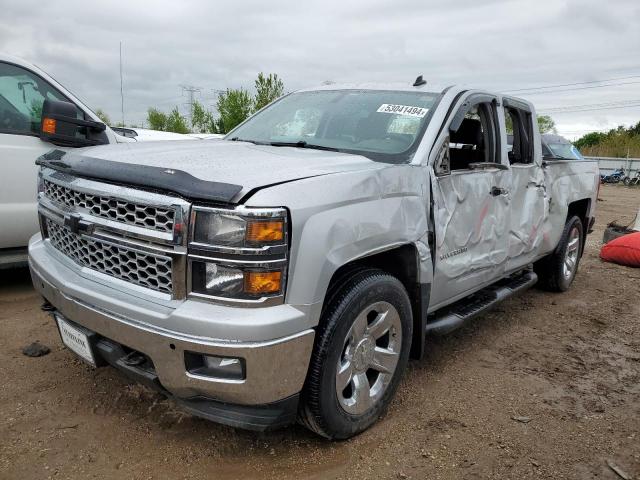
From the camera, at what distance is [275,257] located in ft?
7.14

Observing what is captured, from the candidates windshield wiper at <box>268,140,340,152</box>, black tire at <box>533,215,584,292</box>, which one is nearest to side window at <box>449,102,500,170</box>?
windshield wiper at <box>268,140,340,152</box>

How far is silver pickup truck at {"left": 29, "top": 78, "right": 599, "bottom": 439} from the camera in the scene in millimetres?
2166

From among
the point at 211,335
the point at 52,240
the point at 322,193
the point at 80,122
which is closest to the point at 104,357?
the point at 211,335

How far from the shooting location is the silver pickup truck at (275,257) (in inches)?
85.3

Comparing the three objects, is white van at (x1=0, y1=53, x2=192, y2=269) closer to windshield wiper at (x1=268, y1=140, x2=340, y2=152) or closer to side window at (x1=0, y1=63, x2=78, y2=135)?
side window at (x1=0, y1=63, x2=78, y2=135)

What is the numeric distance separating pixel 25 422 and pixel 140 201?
4.73ft

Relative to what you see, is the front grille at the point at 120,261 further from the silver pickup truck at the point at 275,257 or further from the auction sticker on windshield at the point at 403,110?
the auction sticker on windshield at the point at 403,110

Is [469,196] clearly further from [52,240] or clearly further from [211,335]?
[52,240]

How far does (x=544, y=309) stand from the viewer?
17.6 feet

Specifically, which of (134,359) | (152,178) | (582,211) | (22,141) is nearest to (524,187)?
(582,211)

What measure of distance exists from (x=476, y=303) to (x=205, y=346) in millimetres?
2411

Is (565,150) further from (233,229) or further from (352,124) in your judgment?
(233,229)

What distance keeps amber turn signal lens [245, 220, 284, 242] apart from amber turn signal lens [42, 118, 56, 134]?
294 centimetres

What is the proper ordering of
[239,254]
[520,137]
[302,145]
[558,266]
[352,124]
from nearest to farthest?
1. [239,254]
2. [302,145]
3. [352,124]
4. [520,137]
5. [558,266]
